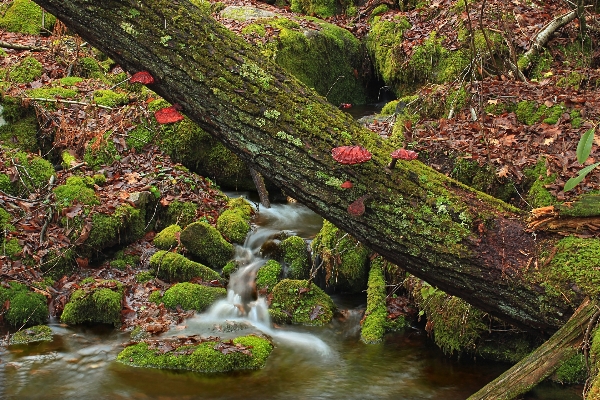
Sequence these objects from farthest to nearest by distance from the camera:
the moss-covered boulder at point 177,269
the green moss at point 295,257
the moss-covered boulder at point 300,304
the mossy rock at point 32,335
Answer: the green moss at point 295,257, the moss-covered boulder at point 177,269, the moss-covered boulder at point 300,304, the mossy rock at point 32,335

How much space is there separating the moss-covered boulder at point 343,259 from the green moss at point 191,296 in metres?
1.48

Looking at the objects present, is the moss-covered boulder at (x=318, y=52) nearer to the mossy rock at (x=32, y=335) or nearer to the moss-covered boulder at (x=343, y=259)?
the moss-covered boulder at (x=343, y=259)

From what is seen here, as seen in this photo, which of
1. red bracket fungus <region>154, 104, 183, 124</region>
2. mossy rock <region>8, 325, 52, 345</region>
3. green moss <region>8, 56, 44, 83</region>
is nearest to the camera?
red bracket fungus <region>154, 104, 183, 124</region>

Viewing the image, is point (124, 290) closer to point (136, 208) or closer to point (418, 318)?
point (136, 208)

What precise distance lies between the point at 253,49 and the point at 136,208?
4.91 m

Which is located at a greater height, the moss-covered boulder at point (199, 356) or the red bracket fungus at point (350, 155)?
the red bracket fungus at point (350, 155)

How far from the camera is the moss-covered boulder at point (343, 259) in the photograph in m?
7.03

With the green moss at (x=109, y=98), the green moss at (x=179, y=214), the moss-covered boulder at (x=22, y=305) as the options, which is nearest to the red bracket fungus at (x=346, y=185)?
the moss-covered boulder at (x=22, y=305)

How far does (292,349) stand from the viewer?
21.0 ft

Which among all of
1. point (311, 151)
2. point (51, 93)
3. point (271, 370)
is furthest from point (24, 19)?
point (311, 151)

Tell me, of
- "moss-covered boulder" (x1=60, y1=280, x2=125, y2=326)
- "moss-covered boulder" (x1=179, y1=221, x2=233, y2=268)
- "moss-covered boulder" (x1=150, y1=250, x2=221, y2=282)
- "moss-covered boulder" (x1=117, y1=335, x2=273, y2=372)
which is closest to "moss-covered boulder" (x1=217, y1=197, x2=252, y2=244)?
"moss-covered boulder" (x1=179, y1=221, x2=233, y2=268)

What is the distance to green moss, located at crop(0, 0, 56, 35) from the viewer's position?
496 inches

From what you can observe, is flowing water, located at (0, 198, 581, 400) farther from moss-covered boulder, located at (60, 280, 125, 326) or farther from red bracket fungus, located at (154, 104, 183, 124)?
red bracket fungus, located at (154, 104, 183, 124)

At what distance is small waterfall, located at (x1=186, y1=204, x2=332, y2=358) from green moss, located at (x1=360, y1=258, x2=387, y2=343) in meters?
0.50
